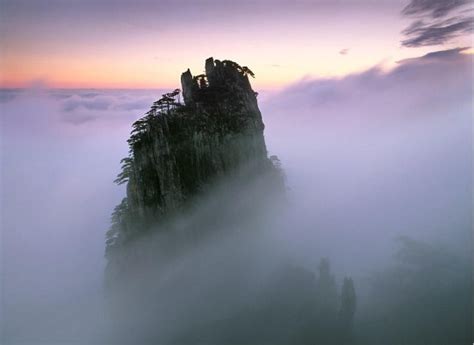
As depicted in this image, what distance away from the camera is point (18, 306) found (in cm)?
6178

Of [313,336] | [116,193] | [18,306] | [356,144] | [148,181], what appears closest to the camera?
[148,181]

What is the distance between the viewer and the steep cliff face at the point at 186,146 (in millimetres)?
33625

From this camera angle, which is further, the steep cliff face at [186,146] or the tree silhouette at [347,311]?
the tree silhouette at [347,311]

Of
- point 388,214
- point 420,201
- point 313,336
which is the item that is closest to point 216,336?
point 313,336

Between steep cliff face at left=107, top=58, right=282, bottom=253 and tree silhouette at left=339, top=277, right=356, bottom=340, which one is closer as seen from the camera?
steep cliff face at left=107, top=58, right=282, bottom=253

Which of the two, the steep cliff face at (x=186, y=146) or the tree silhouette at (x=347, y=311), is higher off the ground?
the steep cliff face at (x=186, y=146)

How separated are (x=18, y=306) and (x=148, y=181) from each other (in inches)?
1991

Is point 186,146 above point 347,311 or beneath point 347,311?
above

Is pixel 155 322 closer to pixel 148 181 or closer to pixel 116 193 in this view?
pixel 148 181

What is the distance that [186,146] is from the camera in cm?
3416

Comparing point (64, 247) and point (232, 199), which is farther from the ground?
point (232, 199)

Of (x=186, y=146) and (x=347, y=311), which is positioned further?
(x=347, y=311)

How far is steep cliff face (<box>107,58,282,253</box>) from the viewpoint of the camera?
33625 mm

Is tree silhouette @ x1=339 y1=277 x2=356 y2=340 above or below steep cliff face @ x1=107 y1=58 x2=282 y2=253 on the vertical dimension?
below
